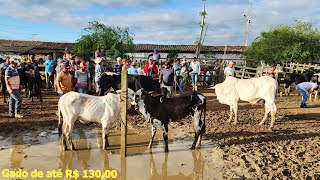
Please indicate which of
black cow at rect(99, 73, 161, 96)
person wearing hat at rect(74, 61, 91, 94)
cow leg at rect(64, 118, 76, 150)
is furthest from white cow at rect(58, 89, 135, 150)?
black cow at rect(99, 73, 161, 96)

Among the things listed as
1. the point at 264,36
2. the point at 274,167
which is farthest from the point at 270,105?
the point at 264,36

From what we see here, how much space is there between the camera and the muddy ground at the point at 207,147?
6.45m

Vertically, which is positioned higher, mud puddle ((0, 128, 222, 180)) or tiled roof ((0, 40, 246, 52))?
tiled roof ((0, 40, 246, 52))

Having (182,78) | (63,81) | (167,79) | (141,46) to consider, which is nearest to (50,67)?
(182,78)

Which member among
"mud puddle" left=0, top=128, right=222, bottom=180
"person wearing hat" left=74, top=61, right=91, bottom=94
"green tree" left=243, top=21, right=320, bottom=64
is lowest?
"mud puddle" left=0, top=128, right=222, bottom=180

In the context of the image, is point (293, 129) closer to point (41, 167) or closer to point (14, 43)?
point (41, 167)

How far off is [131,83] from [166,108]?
5222 mm

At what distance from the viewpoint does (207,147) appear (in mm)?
8055

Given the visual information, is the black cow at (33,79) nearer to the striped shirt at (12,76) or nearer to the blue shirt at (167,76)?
the striped shirt at (12,76)

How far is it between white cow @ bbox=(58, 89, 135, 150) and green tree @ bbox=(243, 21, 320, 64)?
27018mm

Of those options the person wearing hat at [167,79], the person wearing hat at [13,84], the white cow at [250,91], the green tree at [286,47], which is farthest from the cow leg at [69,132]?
the green tree at [286,47]

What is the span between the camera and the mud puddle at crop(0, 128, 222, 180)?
640cm

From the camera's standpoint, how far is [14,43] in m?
41.6

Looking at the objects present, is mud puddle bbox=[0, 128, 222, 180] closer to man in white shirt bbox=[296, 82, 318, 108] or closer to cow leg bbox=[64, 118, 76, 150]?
cow leg bbox=[64, 118, 76, 150]
